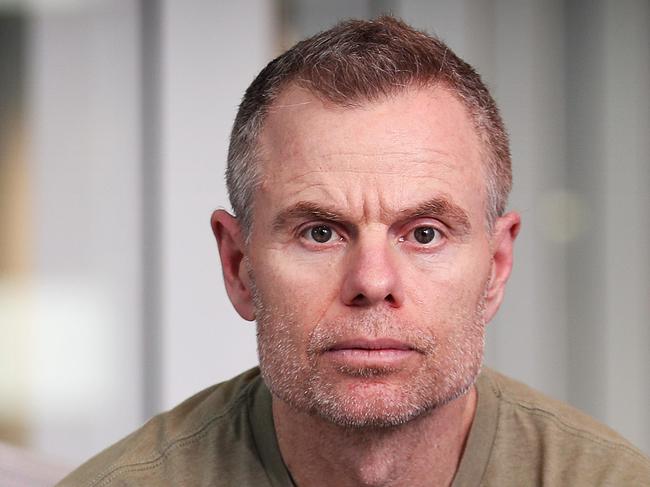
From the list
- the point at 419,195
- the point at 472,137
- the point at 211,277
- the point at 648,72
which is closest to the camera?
the point at 419,195

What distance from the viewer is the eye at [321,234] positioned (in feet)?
5.09

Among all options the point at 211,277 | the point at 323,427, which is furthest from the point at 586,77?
the point at 323,427

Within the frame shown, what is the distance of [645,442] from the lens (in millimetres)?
3268

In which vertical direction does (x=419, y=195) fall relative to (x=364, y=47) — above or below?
below

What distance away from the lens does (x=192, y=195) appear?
3648 mm

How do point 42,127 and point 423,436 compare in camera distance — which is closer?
point 423,436

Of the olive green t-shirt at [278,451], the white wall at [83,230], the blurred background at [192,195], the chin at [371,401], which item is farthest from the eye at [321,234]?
the white wall at [83,230]

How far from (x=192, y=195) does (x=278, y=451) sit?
6.64 ft

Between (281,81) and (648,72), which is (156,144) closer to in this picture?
(648,72)

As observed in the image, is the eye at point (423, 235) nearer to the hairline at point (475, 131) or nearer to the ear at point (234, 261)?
the hairline at point (475, 131)

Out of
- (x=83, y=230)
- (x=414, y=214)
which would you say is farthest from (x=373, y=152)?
(x=83, y=230)

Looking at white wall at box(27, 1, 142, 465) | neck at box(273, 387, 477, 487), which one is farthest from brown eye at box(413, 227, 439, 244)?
white wall at box(27, 1, 142, 465)

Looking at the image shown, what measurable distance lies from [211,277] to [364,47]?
2.11 m

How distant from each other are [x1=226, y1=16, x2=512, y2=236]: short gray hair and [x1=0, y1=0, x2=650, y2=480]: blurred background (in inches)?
66.1
